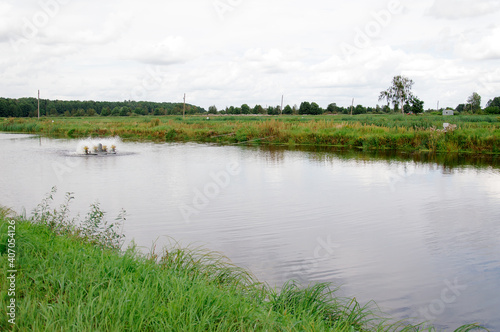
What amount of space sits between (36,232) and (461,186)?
12666mm

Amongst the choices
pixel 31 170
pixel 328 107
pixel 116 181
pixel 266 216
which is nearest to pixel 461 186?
pixel 266 216

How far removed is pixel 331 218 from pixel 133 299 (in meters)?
6.54

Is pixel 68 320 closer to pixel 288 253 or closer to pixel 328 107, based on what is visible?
pixel 288 253

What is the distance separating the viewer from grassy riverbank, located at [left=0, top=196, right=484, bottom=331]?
12.1 ft

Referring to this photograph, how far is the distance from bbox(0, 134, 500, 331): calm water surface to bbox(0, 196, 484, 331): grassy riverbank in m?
1.03

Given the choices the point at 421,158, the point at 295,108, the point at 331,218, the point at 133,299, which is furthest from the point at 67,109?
the point at 133,299

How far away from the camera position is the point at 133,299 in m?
3.95

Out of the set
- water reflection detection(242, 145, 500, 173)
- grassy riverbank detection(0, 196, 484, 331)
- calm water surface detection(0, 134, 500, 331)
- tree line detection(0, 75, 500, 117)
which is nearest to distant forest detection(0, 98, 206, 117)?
tree line detection(0, 75, 500, 117)

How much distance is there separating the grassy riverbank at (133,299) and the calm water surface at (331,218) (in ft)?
3.38

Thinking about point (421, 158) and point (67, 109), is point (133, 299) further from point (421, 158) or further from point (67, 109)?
point (67, 109)

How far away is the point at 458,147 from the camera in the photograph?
26219mm

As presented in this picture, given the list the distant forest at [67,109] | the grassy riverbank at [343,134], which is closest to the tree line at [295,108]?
the distant forest at [67,109]

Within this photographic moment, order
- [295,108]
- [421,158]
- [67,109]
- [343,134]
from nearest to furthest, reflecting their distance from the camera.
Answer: [421,158]
[343,134]
[295,108]
[67,109]

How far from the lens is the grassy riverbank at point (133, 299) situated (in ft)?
12.1
